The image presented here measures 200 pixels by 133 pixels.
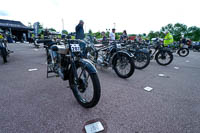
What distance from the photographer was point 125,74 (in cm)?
302

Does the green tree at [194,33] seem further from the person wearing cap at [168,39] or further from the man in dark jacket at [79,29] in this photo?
the man in dark jacket at [79,29]

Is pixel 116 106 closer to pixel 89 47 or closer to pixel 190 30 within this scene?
pixel 89 47

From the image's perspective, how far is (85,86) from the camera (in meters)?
1.66

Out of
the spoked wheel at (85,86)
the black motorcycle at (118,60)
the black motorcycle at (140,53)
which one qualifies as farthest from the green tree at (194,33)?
the spoked wheel at (85,86)

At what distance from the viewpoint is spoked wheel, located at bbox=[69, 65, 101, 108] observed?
1430 mm

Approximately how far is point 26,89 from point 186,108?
10.1 ft

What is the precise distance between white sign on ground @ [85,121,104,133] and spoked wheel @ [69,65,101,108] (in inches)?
11.1

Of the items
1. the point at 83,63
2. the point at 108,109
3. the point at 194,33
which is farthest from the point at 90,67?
the point at 194,33

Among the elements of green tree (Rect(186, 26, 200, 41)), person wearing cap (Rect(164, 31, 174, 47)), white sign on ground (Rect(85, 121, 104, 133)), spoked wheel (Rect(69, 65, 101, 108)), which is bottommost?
white sign on ground (Rect(85, 121, 104, 133))

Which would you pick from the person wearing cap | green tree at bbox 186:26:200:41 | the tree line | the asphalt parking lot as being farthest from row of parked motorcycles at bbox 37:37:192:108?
green tree at bbox 186:26:200:41

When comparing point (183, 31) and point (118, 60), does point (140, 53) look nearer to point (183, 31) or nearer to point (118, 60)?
point (118, 60)

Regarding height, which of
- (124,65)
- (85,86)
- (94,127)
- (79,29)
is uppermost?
(79,29)

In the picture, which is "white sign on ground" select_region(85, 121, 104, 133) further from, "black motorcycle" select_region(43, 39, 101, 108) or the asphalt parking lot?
"black motorcycle" select_region(43, 39, 101, 108)

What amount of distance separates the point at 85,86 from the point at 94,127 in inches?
23.6
